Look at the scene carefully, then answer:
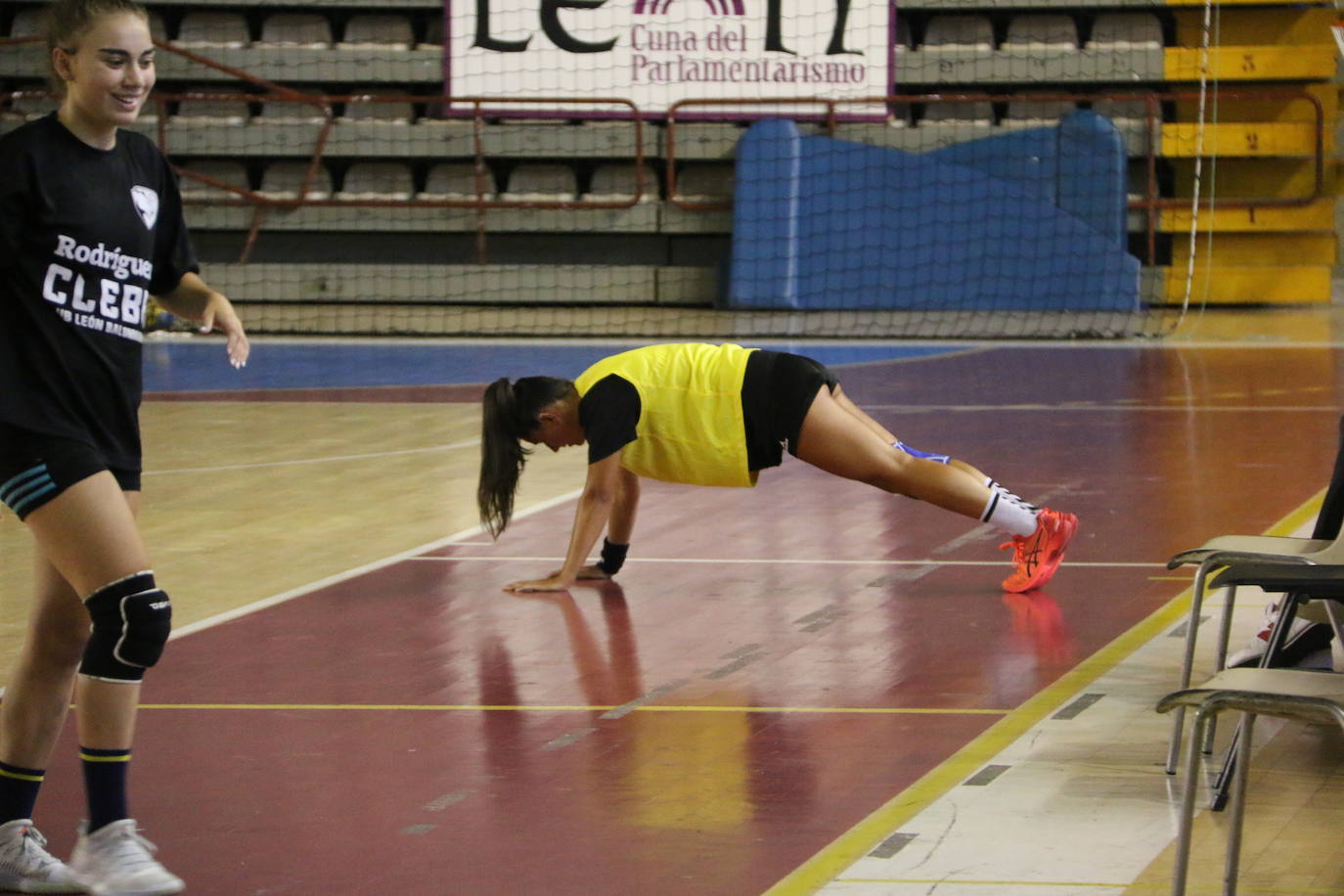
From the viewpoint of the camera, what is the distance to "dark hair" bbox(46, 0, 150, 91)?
3266mm

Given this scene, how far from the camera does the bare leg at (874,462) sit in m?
5.81

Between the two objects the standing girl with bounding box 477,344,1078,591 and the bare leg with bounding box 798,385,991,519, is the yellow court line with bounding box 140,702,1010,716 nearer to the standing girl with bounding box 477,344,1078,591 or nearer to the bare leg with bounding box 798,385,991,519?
the standing girl with bounding box 477,344,1078,591

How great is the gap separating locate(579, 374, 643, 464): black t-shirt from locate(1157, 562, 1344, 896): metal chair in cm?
274

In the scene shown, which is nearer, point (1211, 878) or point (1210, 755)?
point (1211, 878)

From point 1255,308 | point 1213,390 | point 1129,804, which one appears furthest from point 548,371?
point 1129,804

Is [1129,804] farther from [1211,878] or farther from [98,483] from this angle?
[98,483]

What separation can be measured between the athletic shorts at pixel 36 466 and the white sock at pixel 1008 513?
3421mm

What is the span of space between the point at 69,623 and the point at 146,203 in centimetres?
79

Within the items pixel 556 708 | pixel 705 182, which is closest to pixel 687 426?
pixel 556 708

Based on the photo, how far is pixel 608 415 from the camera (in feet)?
18.6

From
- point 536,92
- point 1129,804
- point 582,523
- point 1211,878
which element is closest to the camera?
point 1211,878

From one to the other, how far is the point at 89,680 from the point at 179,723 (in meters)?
1.30

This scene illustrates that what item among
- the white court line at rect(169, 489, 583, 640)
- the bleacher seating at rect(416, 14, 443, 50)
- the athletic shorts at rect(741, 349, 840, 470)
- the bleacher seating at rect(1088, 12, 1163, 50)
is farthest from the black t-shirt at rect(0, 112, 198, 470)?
the bleacher seating at rect(416, 14, 443, 50)

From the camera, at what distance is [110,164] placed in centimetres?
337
